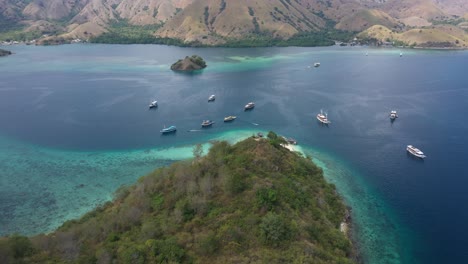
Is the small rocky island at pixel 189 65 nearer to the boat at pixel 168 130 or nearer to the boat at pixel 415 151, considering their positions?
the boat at pixel 168 130

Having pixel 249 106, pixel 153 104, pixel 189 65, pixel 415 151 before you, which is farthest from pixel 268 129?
pixel 189 65

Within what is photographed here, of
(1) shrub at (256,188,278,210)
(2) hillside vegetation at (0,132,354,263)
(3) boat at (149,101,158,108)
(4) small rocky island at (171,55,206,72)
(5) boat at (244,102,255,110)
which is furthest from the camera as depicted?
(4) small rocky island at (171,55,206,72)

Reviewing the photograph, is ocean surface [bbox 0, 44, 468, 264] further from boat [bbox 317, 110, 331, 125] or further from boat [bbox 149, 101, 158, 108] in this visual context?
boat [bbox 149, 101, 158, 108]

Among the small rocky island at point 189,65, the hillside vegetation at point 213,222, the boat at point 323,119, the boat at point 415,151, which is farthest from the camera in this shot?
the small rocky island at point 189,65

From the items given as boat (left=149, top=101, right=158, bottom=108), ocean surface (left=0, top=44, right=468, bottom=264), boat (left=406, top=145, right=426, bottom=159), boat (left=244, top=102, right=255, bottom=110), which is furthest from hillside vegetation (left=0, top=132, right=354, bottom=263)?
boat (left=149, top=101, right=158, bottom=108)

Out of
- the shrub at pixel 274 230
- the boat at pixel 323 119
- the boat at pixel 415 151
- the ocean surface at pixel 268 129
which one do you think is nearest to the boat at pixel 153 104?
the ocean surface at pixel 268 129
